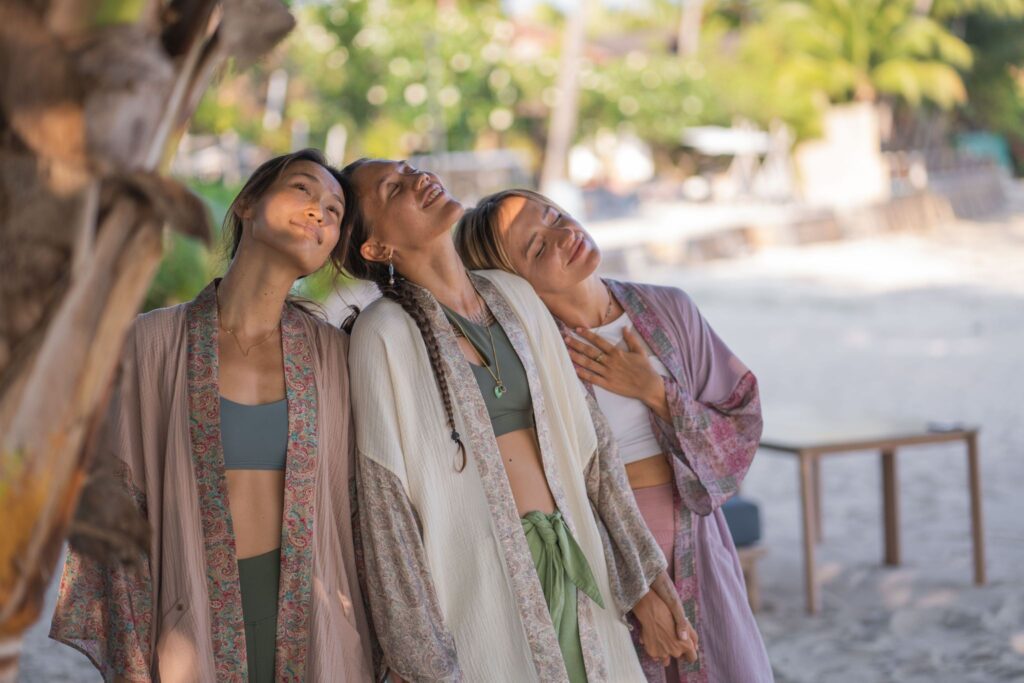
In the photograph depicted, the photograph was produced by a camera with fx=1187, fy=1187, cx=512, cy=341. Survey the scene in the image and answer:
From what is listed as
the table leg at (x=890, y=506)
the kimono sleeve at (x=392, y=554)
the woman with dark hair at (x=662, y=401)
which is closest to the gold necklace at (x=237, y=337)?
the kimono sleeve at (x=392, y=554)

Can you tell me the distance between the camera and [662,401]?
2.88 meters

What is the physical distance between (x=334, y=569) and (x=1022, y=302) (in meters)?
14.7

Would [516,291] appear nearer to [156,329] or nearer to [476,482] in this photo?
[476,482]

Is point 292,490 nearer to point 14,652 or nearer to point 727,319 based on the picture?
point 14,652

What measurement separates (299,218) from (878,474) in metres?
6.38

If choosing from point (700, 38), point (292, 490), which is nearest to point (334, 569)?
point (292, 490)

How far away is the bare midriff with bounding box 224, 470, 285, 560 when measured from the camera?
2.33 meters

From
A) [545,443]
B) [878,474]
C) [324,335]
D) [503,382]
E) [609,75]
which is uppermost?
[609,75]

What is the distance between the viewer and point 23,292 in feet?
4.09

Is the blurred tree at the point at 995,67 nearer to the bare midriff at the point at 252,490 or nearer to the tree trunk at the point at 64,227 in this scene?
the bare midriff at the point at 252,490

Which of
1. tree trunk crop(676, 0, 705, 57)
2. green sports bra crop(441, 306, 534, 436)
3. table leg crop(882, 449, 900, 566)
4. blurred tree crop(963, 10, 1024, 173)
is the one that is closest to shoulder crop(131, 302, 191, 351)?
green sports bra crop(441, 306, 534, 436)

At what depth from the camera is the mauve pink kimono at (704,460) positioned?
113 inches

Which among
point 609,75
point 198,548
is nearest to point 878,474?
point 198,548

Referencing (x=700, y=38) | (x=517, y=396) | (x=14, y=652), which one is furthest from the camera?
(x=700, y=38)
